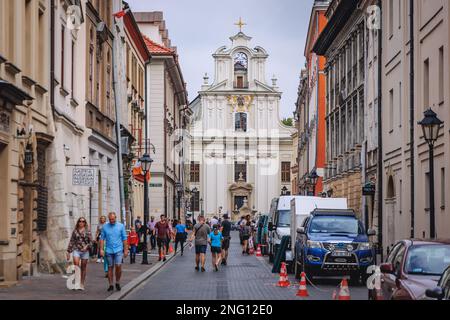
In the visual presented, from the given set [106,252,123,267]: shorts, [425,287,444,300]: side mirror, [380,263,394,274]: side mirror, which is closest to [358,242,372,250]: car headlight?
[106,252,123,267]: shorts

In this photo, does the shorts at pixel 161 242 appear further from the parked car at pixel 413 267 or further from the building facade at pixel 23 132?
the parked car at pixel 413 267

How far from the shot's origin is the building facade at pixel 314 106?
2702 inches

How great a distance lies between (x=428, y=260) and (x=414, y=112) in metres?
19.2

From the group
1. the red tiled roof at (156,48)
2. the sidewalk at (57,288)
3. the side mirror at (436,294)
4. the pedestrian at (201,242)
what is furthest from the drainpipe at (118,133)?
the side mirror at (436,294)

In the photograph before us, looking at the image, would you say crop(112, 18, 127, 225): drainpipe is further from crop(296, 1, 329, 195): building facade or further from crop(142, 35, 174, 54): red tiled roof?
crop(142, 35, 174, 54): red tiled roof

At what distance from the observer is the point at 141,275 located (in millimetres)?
29078

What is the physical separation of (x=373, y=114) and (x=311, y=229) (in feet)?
54.8

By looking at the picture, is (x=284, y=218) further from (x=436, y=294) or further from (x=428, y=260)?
(x=436, y=294)

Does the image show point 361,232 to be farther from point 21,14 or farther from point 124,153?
point 124,153

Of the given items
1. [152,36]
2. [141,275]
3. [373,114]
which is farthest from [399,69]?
[152,36]

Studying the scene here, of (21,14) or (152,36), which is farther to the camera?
(152,36)

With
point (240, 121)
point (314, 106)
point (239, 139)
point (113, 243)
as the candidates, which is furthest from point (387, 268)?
point (240, 121)

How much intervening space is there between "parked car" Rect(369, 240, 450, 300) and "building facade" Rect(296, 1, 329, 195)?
42629 millimetres

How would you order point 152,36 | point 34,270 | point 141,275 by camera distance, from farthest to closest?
1. point 152,36
2. point 141,275
3. point 34,270
